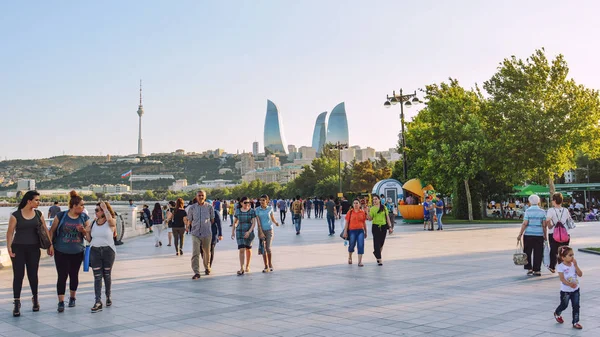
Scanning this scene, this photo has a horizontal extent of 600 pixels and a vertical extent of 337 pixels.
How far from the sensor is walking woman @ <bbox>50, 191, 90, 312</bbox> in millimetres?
8109

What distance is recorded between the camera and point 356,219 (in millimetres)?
12820

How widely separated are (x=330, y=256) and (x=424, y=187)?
73.4 feet

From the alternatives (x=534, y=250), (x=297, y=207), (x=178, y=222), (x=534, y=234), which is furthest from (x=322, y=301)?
(x=297, y=207)

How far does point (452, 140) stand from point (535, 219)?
930 inches

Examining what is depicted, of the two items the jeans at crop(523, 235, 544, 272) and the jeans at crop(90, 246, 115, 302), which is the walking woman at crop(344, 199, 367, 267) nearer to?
the jeans at crop(523, 235, 544, 272)

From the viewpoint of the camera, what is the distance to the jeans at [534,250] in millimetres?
10680

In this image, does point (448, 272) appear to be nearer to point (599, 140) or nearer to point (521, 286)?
point (521, 286)

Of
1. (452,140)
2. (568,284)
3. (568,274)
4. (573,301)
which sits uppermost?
(452,140)

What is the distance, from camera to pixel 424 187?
1420 inches

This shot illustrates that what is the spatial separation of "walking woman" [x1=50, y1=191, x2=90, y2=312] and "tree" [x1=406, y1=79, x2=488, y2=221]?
2675 centimetres

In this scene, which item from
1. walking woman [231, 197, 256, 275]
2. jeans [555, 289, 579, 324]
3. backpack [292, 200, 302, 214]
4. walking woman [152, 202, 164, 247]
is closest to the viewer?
jeans [555, 289, 579, 324]

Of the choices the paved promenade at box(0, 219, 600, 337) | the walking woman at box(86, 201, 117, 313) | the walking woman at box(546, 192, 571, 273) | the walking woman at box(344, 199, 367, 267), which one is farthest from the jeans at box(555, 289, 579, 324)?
the walking woman at box(344, 199, 367, 267)

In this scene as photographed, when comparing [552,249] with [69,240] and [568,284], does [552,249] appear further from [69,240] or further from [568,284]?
[69,240]

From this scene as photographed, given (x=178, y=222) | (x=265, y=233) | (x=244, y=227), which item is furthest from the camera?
(x=178, y=222)
